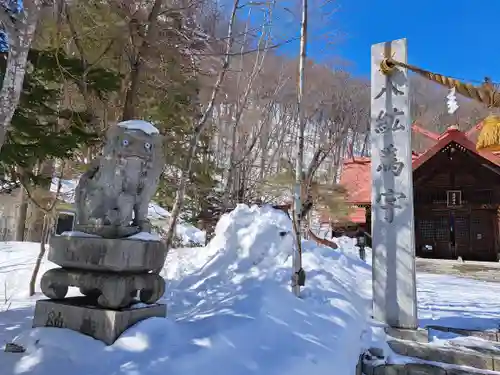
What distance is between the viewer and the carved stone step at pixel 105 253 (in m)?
3.30

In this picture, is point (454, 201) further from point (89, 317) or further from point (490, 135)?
point (89, 317)

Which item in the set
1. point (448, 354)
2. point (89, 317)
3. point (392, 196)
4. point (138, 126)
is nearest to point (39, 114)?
point (138, 126)

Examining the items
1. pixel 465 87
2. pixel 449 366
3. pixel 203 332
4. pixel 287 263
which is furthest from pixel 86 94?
pixel 449 366

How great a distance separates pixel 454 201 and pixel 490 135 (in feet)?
48.3

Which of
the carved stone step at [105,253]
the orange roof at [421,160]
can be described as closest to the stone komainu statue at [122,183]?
the carved stone step at [105,253]

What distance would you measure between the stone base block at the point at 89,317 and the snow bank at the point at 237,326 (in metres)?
0.08

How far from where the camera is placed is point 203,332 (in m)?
3.50

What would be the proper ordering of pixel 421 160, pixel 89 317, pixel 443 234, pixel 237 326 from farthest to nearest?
pixel 443 234, pixel 421 160, pixel 237 326, pixel 89 317

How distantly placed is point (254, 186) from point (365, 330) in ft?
35.3

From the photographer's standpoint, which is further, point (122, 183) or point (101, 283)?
point (122, 183)

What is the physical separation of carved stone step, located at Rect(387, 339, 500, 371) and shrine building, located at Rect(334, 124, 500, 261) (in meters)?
12.1

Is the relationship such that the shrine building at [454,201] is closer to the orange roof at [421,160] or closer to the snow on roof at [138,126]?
the orange roof at [421,160]

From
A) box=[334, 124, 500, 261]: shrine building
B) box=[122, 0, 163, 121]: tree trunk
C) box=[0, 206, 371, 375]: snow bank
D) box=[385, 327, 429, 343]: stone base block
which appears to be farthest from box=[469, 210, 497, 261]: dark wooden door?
box=[122, 0, 163, 121]: tree trunk

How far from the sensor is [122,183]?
3.57 meters
